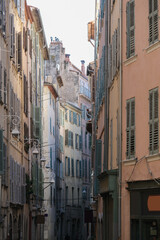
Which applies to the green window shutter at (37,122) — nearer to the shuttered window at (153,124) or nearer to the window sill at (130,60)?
the window sill at (130,60)

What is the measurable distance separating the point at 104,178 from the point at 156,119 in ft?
17.6

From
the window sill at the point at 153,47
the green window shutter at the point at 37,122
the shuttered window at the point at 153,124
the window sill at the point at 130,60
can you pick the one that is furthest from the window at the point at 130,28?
the green window shutter at the point at 37,122

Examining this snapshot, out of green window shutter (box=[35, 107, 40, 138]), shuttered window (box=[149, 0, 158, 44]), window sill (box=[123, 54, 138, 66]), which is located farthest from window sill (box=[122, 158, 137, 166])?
green window shutter (box=[35, 107, 40, 138])

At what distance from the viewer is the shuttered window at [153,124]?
53.2 feet

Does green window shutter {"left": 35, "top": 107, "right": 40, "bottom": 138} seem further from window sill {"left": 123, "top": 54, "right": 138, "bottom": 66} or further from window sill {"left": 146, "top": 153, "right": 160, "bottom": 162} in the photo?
window sill {"left": 146, "top": 153, "right": 160, "bottom": 162}

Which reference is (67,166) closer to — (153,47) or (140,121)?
(140,121)

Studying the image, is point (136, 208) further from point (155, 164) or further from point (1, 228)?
point (1, 228)

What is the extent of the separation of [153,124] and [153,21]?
8.36 ft

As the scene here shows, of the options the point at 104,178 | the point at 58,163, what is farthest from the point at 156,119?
the point at 58,163

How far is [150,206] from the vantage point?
16.9 metres

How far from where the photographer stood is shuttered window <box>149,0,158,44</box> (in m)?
16.6

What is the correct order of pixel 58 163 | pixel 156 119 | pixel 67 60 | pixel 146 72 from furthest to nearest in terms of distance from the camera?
1. pixel 67 60
2. pixel 58 163
3. pixel 146 72
4. pixel 156 119

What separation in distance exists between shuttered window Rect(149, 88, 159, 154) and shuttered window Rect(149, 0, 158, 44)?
1339mm

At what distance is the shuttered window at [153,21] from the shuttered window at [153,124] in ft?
4.39
